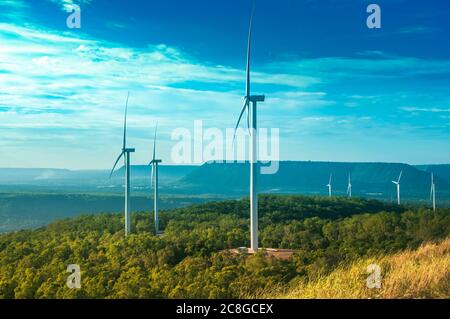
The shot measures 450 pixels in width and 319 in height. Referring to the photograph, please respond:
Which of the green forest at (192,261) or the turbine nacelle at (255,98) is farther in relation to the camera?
the turbine nacelle at (255,98)

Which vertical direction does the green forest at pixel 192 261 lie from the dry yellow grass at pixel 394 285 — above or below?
below

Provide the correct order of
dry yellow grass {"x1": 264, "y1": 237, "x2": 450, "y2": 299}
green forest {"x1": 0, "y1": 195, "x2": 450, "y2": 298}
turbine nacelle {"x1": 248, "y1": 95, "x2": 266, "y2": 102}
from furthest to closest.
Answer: turbine nacelle {"x1": 248, "y1": 95, "x2": 266, "y2": 102} < green forest {"x1": 0, "y1": 195, "x2": 450, "y2": 298} < dry yellow grass {"x1": 264, "y1": 237, "x2": 450, "y2": 299}

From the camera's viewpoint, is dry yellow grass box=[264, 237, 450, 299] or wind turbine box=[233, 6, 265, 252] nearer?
dry yellow grass box=[264, 237, 450, 299]

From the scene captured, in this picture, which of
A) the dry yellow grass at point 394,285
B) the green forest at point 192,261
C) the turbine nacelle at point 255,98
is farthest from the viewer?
the turbine nacelle at point 255,98

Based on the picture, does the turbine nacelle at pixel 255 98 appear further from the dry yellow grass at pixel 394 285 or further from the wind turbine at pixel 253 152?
the dry yellow grass at pixel 394 285

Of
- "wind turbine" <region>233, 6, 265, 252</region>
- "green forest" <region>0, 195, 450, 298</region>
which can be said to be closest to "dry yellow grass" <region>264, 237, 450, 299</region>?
"green forest" <region>0, 195, 450, 298</region>

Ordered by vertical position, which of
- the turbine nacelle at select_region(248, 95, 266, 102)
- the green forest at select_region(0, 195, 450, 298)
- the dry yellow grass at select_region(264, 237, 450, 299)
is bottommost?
the green forest at select_region(0, 195, 450, 298)

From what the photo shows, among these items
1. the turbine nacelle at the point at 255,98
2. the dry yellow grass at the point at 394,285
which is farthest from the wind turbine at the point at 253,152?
the dry yellow grass at the point at 394,285

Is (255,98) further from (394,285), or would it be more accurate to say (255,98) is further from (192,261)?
(394,285)

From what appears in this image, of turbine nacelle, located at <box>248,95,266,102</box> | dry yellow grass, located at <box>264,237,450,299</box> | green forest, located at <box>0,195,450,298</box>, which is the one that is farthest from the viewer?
turbine nacelle, located at <box>248,95,266,102</box>

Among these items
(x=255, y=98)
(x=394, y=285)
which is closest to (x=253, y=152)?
(x=255, y=98)

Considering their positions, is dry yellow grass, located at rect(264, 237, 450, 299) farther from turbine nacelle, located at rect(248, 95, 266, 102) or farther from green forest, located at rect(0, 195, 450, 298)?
turbine nacelle, located at rect(248, 95, 266, 102)
